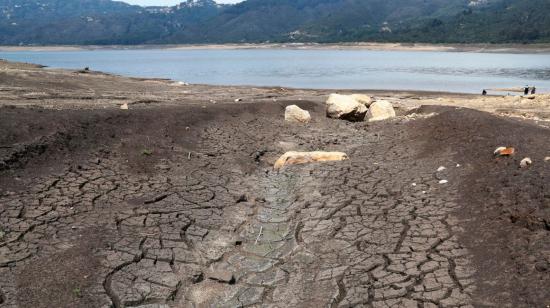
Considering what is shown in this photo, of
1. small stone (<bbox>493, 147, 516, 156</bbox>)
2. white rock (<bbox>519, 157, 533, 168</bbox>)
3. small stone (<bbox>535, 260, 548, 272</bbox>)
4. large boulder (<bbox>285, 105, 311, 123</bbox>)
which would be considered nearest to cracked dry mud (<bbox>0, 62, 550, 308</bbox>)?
small stone (<bbox>535, 260, 548, 272</bbox>)

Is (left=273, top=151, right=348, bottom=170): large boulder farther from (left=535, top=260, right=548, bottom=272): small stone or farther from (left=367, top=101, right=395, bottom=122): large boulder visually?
(left=367, top=101, right=395, bottom=122): large boulder

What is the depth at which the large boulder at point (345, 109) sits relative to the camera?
57.2ft

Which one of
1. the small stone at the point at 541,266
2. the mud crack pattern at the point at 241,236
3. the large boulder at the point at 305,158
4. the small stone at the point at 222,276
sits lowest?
the small stone at the point at 222,276

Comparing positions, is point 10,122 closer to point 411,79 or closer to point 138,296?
point 138,296

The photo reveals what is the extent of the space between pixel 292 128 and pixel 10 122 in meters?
8.09

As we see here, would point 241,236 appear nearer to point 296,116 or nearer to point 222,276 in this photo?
point 222,276

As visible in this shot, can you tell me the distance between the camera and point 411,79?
1928 inches

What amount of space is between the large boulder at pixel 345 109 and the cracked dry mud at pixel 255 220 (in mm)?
5510

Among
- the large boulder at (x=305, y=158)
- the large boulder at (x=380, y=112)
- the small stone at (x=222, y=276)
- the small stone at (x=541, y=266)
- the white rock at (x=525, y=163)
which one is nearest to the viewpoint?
the small stone at (x=541, y=266)

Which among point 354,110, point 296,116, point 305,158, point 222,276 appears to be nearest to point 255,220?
point 222,276

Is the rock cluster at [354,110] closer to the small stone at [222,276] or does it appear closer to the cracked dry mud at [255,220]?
the cracked dry mud at [255,220]

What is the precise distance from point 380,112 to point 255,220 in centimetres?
1072

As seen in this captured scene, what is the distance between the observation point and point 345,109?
17.4m

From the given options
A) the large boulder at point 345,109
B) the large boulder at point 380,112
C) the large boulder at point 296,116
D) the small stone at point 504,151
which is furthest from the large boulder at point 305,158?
the large boulder at point 380,112
